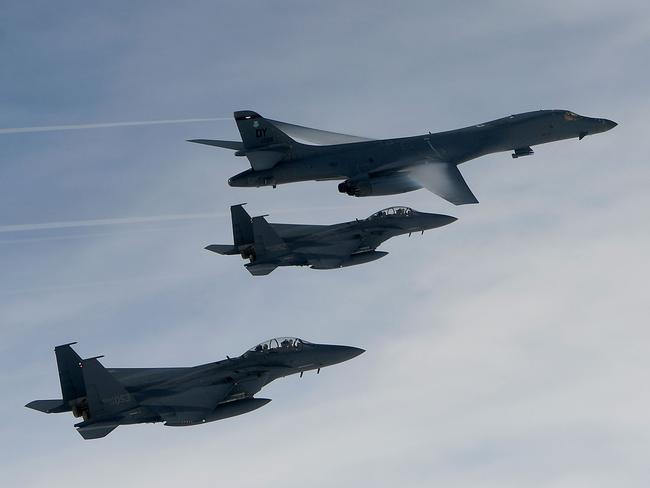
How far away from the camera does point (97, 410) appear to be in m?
54.6

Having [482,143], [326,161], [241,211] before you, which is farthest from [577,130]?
[241,211]

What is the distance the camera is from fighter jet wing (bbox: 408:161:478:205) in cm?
7243

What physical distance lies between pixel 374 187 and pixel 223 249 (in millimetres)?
11919

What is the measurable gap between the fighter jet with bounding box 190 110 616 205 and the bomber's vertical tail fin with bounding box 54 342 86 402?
2306cm

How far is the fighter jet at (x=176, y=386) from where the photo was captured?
179ft

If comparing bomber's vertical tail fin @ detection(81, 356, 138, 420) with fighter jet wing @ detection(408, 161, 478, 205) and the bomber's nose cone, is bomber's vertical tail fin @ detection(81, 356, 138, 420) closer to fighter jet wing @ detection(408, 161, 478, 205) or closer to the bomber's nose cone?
fighter jet wing @ detection(408, 161, 478, 205)

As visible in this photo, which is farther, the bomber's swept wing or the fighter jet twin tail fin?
the bomber's swept wing

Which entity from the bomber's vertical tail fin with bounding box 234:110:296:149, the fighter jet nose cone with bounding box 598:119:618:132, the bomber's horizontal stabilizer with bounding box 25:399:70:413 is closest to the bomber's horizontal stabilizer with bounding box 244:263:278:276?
the bomber's vertical tail fin with bounding box 234:110:296:149

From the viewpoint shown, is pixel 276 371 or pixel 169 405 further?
pixel 276 371

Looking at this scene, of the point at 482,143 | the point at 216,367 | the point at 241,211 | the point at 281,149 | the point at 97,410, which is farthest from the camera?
the point at 482,143

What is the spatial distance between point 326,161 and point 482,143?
1291cm

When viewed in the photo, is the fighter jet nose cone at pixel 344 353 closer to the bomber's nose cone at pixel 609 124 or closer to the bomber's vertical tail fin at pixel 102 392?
the bomber's vertical tail fin at pixel 102 392

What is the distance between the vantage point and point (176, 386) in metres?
57.8

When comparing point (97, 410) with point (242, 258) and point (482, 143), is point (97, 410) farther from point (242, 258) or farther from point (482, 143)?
point (482, 143)
